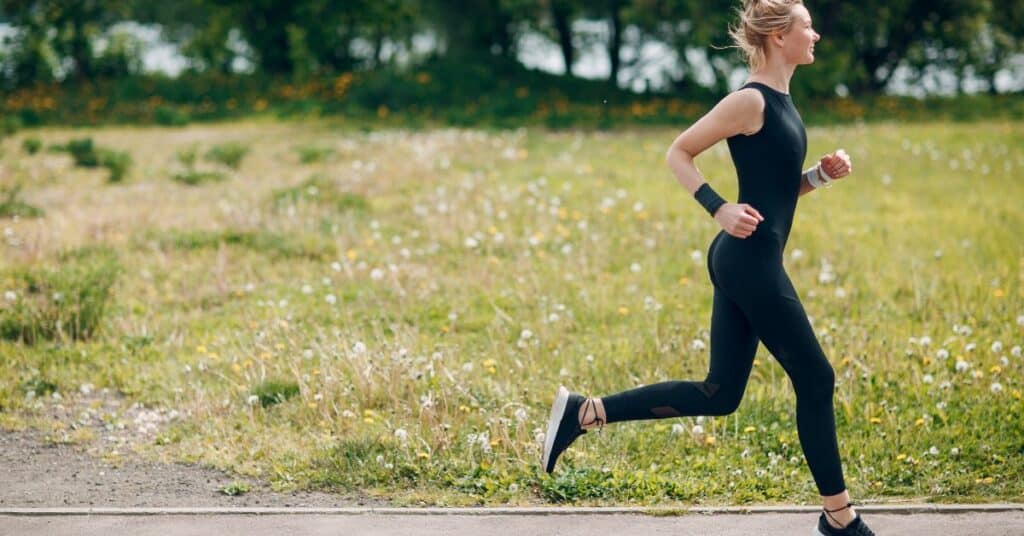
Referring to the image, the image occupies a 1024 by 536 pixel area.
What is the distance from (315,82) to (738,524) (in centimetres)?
1801

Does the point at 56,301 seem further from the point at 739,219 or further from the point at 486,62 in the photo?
the point at 486,62

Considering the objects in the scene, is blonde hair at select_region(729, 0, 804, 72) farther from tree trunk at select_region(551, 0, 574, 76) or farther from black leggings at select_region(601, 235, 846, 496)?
tree trunk at select_region(551, 0, 574, 76)

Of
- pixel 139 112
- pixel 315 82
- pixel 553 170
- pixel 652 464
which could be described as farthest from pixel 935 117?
pixel 652 464

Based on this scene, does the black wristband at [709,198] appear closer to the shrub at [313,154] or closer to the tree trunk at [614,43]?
the shrub at [313,154]

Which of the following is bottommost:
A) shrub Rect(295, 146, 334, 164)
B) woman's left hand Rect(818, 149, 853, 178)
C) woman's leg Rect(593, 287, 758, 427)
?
shrub Rect(295, 146, 334, 164)

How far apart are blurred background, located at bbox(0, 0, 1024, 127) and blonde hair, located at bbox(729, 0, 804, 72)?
45.3ft

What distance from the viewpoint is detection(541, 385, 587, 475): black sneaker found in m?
4.99

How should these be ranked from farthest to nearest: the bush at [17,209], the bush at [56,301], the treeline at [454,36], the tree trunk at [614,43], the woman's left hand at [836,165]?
the tree trunk at [614,43]
the treeline at [454,36]
the bush at [17,209]
the bush at [56,301]
the woman's left hand at [836,165]

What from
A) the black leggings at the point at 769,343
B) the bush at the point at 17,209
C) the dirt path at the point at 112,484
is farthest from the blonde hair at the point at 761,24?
the bush at the point at 17,209

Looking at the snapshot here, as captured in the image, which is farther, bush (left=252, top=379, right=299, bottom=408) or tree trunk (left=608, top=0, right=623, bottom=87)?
tree trunk (left=608, top=0, right=623, bottom=87)

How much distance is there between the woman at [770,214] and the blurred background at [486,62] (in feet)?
45.5

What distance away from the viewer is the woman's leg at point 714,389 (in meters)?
4.68

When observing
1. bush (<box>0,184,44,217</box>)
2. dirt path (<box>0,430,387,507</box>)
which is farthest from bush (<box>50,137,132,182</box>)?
dirt path (<box>0,430,387,507</box>)

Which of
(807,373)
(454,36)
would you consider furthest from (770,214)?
(454,36)
